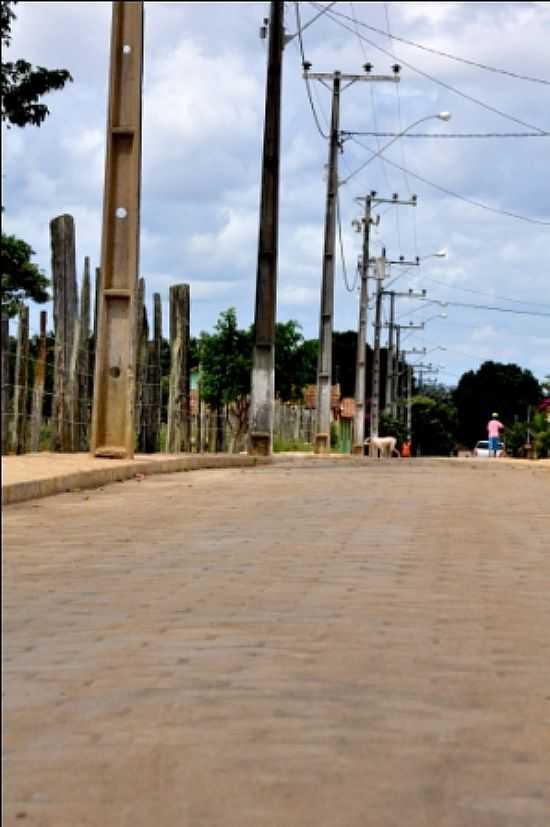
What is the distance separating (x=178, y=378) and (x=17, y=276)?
64.1ft

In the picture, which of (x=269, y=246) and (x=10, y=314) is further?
(x=269, y=246)

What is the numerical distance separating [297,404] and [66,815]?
160ft

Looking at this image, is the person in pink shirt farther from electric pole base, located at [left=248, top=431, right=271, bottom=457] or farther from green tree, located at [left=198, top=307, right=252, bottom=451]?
electric pole base, located at [left=248, top=431, right=271, bottom=457]

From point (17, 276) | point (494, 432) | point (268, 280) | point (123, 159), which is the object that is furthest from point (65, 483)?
point (494, 432)

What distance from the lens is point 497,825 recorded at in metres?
2.83

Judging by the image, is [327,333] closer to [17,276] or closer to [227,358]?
[227,358]

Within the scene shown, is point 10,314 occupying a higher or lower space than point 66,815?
higher

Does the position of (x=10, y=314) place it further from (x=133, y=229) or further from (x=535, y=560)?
(x=535, y=560)

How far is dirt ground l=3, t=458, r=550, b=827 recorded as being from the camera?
1017 millimetres

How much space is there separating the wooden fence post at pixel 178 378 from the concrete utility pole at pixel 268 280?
1.13 metres

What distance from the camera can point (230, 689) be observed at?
137 cm

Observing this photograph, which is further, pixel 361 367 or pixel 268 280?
pixel 361 367

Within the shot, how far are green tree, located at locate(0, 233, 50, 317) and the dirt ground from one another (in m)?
0.16

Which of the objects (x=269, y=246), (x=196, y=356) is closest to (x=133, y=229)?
(x=269, y=246)
